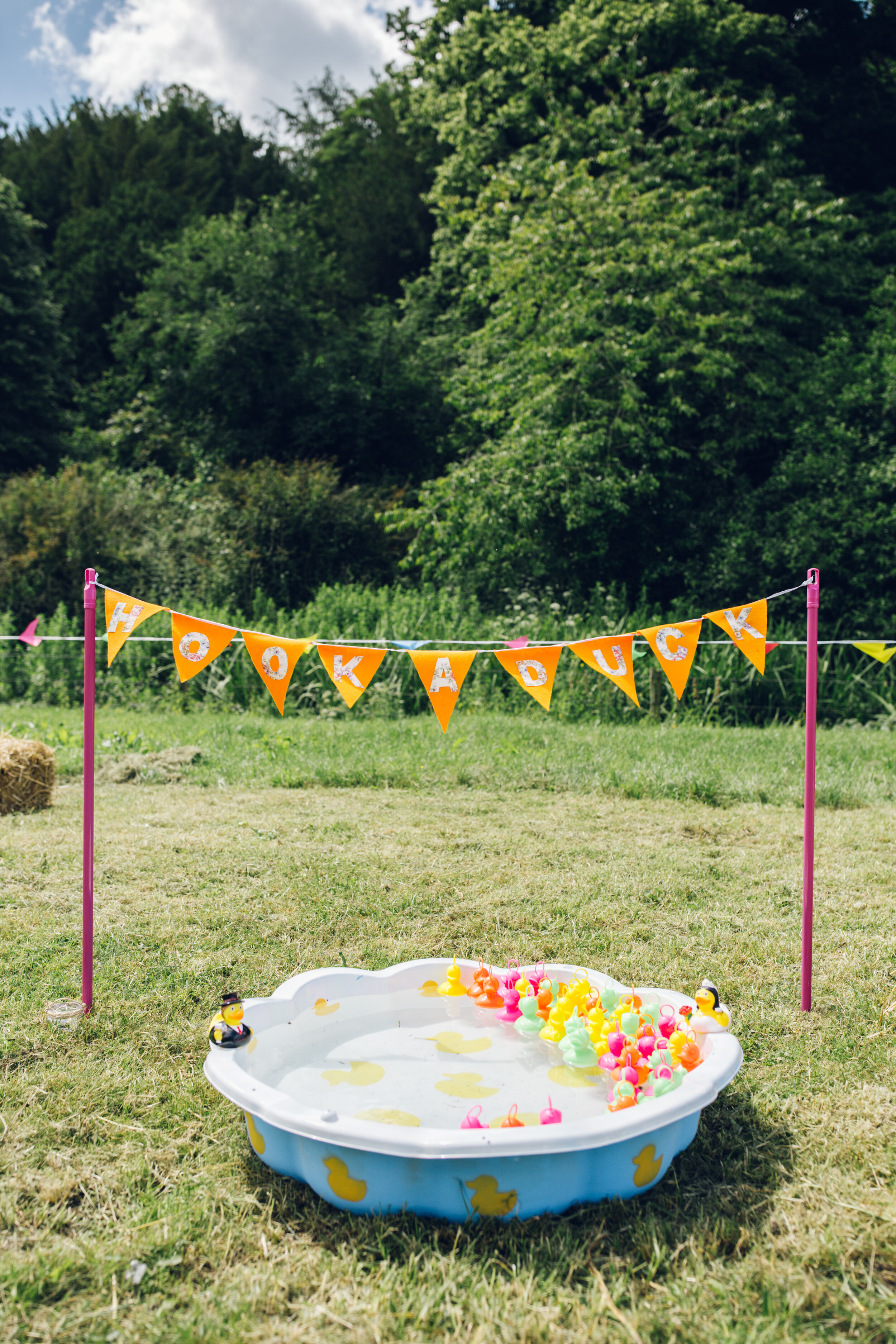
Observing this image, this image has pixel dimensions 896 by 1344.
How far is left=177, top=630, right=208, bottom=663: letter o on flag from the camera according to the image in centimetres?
345

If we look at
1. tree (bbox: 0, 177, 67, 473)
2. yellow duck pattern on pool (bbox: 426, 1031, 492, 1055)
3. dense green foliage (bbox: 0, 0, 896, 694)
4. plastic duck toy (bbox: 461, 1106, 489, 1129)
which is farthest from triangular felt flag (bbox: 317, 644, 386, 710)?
tree (bbox: 0, 177, 67, 473)

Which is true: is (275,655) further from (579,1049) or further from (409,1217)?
(409,1217)

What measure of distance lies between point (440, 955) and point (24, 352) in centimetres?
2073

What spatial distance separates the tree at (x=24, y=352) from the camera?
19609 millimetres


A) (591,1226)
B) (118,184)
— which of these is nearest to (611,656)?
(591,1226)

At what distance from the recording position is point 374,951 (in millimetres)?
3703

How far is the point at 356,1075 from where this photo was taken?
2719 mm

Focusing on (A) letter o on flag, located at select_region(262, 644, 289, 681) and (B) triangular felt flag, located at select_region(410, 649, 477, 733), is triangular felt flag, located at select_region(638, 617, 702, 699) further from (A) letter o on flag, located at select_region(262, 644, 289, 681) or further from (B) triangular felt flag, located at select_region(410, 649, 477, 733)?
(A) letter o on flag, located at select_region(262, 644, 289, 681)

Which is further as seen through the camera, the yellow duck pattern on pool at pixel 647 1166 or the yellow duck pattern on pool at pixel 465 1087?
the yellow duck pattern on pool at pixel 465 1087

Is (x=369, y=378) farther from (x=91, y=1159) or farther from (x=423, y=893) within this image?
(x=91, y=1159)

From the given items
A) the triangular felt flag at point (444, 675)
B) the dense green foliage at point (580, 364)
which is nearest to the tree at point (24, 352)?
the dense green foliage at point (580, 364)

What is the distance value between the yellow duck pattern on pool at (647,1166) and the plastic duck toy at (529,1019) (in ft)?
2.44

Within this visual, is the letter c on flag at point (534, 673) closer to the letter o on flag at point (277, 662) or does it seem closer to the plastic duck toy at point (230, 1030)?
the letter o on flag at point (277, 662)

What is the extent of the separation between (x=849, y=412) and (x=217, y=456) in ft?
40.3
